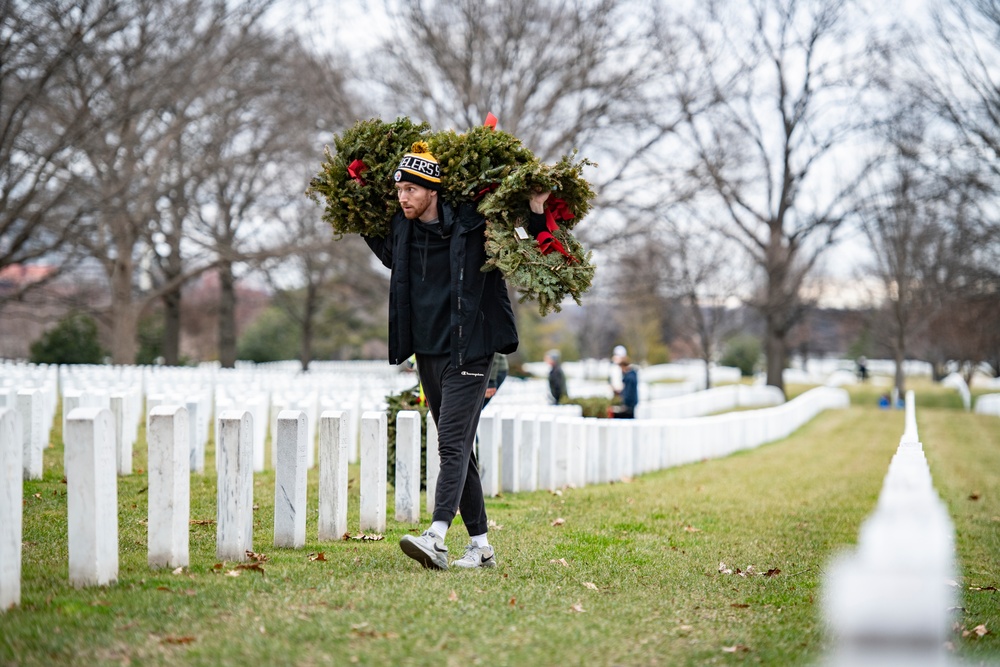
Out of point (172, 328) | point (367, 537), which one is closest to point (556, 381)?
point (367, 537)

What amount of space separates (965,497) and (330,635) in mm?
10861

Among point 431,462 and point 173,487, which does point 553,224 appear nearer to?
point 173,487

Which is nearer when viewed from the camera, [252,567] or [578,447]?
[252,567]

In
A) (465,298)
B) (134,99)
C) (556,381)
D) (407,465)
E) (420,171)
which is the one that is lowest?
(407,465)

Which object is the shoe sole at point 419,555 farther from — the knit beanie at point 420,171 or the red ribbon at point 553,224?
the knit beanie at point 420,171

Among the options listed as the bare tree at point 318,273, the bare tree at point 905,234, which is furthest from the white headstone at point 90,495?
the bare tree at point 905,234

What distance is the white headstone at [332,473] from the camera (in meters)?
6.14

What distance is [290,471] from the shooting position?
571cm

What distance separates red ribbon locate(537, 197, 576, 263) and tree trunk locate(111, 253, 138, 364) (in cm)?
2326

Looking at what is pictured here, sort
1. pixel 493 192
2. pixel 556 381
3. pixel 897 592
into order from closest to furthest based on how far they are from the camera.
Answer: pixel 897 592
pixel 493 192
pixel 556 381

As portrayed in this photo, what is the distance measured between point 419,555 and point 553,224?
1956 millimetres

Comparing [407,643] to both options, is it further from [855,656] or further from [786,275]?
[786,275]

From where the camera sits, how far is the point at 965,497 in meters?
12.5

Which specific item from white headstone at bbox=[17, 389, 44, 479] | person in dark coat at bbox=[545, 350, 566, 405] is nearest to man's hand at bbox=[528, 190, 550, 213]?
white headstone at bbox=[17, 389, 44, 479]
